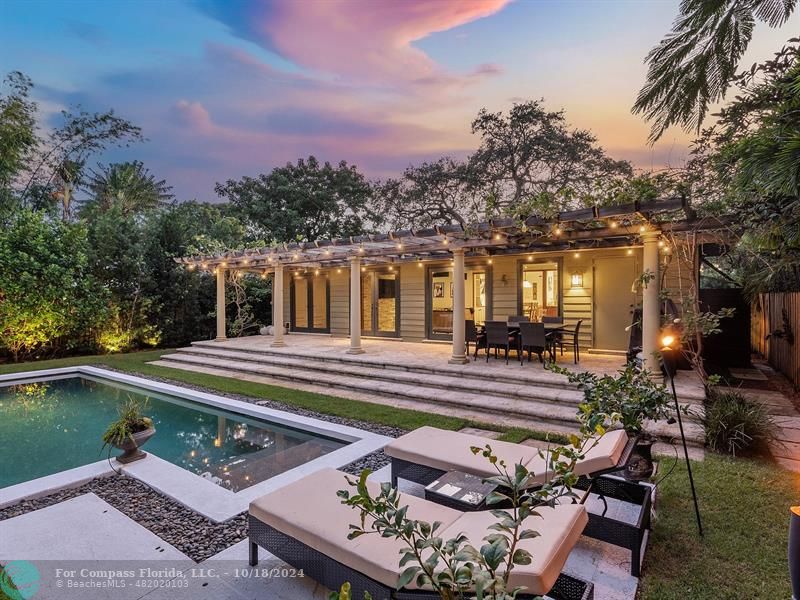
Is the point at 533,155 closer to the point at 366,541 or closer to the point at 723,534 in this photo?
the point at 723,534

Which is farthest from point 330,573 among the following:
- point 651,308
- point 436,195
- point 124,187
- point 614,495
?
point 124,187

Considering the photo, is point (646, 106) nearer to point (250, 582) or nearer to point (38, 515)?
point (250, 582)

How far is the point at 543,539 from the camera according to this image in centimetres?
188

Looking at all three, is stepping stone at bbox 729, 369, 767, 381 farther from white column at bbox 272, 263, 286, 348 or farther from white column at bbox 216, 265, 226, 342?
white column at bbox 216, 265, 226, 342

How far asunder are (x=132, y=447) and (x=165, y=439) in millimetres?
1293

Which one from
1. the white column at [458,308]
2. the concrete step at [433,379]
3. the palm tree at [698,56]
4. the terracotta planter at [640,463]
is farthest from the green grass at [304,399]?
the palm tree at [698,56]

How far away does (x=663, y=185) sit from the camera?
5.59 meters

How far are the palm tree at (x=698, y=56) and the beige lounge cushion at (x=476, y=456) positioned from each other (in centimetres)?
253

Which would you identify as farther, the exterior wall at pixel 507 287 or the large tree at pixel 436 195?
the large tree at pixel 436 195

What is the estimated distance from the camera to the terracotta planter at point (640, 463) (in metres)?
3.09

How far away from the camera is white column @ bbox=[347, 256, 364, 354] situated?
31.3ft

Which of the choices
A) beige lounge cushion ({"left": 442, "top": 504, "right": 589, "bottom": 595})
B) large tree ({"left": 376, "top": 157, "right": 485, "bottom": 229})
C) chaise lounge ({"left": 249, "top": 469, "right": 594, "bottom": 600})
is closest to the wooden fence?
beige lounge cushion ({"left": 442, "top": 504, "right": 589, "bottom": 595})

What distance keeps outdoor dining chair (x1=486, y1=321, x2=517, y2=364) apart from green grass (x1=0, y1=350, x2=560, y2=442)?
291 centimetres

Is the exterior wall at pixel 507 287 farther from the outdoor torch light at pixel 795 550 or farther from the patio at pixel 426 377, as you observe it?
the outdoor torch light at pixel 795 550
